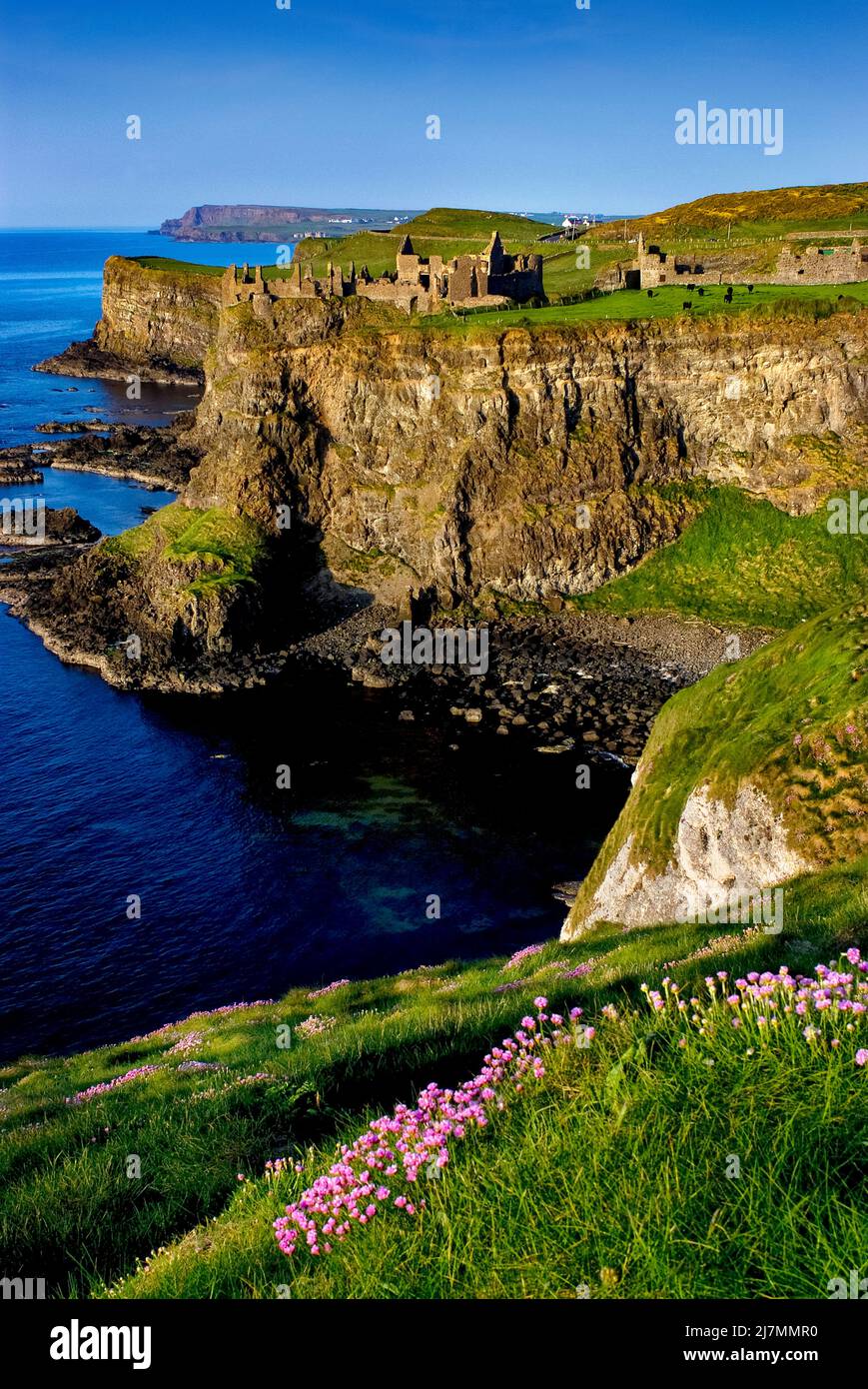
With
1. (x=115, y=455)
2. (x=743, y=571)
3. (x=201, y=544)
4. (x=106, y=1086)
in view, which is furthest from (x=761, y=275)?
(x=106, y=1086)

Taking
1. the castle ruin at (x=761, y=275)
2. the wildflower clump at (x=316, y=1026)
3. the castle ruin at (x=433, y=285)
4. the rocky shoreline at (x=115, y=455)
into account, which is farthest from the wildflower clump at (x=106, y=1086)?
the rocky shoreline at (x=115, y=455)

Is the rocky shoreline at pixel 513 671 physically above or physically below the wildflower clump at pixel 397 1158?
below

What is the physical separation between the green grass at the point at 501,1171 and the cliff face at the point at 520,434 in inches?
3052

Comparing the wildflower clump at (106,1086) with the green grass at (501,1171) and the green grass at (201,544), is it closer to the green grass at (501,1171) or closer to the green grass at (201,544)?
the green grass at (501,1171)

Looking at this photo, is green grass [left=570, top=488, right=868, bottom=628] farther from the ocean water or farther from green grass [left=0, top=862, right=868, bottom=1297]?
green grass [left=0, top=862, right=868, bottom=1297]

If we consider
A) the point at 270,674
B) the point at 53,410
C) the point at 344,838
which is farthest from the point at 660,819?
the point at 53,410

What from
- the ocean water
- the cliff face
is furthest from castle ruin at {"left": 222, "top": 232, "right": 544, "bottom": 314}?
the ocean water

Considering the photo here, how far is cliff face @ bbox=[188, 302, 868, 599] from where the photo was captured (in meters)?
87.7

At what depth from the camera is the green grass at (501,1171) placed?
19.7 ft

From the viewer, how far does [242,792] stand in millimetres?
64688

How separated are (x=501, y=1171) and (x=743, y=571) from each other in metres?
85.5
